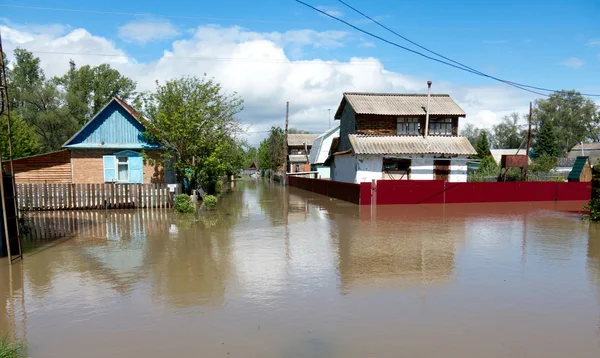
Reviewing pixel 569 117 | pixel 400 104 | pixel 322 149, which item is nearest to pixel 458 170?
pixel 400 104

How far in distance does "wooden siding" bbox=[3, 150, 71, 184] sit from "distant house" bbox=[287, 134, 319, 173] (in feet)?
152

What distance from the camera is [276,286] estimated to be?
784cm

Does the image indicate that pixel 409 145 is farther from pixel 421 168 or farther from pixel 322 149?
pixel 322 149

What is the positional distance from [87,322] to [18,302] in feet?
A: 6.25

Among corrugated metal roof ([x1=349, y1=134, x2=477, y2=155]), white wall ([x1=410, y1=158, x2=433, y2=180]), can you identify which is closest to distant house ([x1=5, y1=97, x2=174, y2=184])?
corrugated metal roof ([x1=349, y1=134, x2=477, y2=155])

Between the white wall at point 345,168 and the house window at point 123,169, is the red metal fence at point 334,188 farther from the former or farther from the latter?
the house window at point 123,169

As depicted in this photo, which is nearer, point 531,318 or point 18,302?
point 531,318

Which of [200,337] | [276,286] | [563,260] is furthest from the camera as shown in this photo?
[563,260]

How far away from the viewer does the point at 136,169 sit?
22906 millimetres

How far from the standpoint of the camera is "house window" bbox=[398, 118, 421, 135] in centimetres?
3266

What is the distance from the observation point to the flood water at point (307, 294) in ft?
17.9

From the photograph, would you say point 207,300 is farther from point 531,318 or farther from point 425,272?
point 531,318

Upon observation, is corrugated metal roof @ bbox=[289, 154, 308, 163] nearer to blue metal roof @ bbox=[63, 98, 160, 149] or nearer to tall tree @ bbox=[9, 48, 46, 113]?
tall tree @ bbox=[9, 48, 46, 113]

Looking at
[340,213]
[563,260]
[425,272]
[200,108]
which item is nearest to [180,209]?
[200,108]
